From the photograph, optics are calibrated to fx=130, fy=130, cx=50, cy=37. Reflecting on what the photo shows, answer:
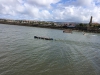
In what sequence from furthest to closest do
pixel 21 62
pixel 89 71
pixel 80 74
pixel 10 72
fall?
pixel 21 62
pixel 89 71
pixel 80 74
pixel 10 72

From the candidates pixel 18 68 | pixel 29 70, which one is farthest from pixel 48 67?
pixel 18 68

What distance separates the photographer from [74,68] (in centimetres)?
1939

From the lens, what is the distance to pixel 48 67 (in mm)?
19094

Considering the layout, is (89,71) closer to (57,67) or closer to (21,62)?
(57,67)

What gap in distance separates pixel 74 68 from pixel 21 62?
26.9ft

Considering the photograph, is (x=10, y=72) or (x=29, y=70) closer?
(x=10, y=72)

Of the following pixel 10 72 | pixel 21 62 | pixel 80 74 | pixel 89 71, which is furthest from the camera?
pixel 21 62

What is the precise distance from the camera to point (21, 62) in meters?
20.4

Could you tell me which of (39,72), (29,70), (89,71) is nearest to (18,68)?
(29,70)

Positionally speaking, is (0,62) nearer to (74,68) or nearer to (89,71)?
(74,68)

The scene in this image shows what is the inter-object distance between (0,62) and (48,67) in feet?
23.5

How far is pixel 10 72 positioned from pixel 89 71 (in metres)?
10.8

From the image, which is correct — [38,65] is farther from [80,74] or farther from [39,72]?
[80,74]

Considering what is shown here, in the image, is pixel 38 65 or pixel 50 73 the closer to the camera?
pixel 50 73
